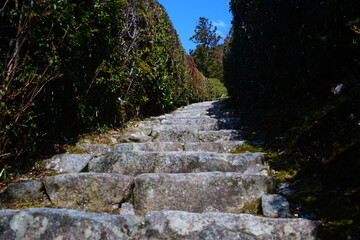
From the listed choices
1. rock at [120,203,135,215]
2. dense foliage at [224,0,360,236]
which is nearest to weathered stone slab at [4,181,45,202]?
rock at [120,203,135,215]

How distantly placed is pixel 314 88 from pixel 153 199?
284 cm

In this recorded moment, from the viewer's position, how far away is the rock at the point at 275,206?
2.04 m

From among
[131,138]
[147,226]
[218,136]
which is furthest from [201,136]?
[147,226]

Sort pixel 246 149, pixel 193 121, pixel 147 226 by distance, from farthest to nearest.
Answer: pixel 193 121
pixel 246 149
pixel 147 226

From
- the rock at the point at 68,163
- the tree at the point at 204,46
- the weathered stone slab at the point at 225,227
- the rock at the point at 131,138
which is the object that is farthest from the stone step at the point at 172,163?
the tree at the point at 204,46

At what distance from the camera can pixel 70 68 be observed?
11.3 feet

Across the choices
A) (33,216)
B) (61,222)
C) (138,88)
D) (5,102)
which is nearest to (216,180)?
(61,222)

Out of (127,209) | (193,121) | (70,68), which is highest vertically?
(70,68)

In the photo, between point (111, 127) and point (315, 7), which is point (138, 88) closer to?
point (111, 127)

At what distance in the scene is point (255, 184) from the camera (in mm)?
2451

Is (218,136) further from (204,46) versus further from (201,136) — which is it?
(204,46)

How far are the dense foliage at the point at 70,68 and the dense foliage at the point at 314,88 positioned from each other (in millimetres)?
2789

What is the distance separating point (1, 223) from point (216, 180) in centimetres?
180

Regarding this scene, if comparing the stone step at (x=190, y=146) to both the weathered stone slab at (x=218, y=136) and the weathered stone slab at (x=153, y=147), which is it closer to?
the weathered stone slab at (x=153, y=147)
